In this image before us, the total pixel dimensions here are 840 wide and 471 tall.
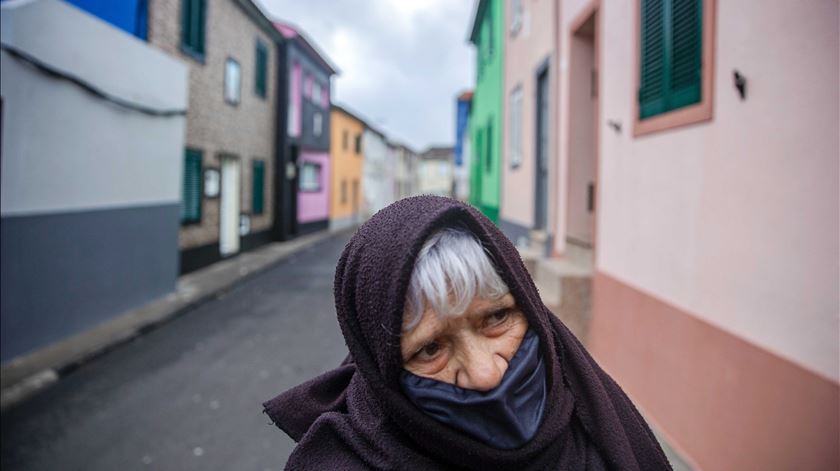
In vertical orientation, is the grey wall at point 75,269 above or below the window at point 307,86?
below

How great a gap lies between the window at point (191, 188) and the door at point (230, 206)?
2.46 meters

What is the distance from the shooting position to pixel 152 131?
947 cm

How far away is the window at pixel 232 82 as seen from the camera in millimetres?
15141

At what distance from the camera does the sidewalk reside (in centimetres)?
571

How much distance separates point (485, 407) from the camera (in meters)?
1.12

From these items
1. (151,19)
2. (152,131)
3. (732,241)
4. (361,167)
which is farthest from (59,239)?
(361,167)

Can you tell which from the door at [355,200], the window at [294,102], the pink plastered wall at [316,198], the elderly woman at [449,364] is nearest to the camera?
the elderly woman at [449,364]

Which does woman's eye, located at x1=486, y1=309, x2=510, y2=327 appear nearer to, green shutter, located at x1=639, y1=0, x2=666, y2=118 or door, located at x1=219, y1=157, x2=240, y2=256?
green shutter, located at x1=639, y1=0, x2=666, y2=118

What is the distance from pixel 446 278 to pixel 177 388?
5.27 m

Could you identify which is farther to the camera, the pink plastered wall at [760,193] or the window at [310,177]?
the window at [310,177]

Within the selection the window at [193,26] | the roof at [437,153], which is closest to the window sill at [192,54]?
the window at [193,26]

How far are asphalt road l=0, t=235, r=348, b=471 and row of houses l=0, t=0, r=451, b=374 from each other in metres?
1.05

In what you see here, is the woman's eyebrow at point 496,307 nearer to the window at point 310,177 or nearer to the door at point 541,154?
the door at point 541,154

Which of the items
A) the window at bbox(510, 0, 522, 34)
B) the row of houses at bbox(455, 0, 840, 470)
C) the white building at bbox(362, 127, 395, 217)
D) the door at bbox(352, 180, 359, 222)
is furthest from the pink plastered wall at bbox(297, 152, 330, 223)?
the row of houses at bbox(455, 0, 840, 470)
